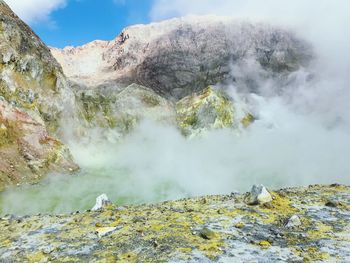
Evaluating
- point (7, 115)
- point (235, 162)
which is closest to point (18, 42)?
point (7, 115)

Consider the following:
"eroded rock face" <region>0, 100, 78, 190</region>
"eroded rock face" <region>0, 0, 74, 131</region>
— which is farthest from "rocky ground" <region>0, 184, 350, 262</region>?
"eroded rock face" <region>0, 0, 74, 131</region>

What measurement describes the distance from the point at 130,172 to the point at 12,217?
113 meters

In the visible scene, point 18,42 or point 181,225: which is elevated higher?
point 18,42

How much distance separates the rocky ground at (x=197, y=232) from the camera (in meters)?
13.5

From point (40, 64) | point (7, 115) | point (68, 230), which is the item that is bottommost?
point (68, 230)

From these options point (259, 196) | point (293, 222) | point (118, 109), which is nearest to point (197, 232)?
point (293, 222)

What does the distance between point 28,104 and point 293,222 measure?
348ft

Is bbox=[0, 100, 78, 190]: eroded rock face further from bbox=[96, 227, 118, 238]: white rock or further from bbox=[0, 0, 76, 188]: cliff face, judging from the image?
bbox=[96, 227, 118, 238]: white rock

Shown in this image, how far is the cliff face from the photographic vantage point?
306 feet

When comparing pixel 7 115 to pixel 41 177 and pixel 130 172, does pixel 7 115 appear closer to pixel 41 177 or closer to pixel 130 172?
pixel 41 177

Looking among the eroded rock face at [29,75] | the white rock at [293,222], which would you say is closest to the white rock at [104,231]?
the white rock at [293,222]

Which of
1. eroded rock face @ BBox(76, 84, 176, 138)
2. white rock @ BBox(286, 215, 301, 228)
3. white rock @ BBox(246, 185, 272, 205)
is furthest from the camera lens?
eroded rock face @ BBox(76, 84, 176, 138)

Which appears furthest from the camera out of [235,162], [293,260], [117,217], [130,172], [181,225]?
[235,162]

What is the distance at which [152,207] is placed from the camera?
754 inches
